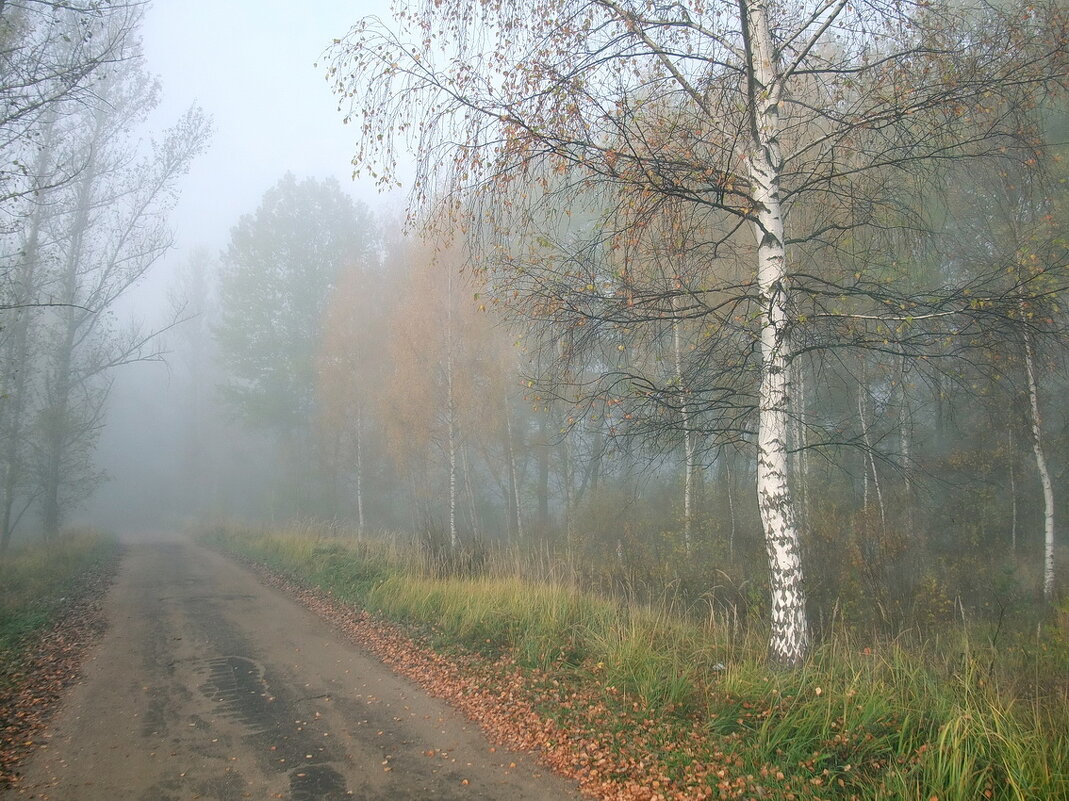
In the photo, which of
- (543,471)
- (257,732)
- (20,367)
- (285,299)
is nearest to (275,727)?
(257,732)

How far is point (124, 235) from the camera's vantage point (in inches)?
779

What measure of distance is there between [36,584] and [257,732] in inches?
367

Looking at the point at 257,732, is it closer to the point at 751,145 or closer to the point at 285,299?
the point at 751,145

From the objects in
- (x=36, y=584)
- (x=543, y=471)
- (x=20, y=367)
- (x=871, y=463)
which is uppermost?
(x=20, y=367)

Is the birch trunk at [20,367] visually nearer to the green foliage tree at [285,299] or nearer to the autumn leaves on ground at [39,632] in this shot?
the autumn leaves on ground at [39,632]

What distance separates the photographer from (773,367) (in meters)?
5.50

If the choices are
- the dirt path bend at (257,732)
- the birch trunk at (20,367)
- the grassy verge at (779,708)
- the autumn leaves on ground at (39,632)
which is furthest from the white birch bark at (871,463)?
the birch trunk at (20,367)

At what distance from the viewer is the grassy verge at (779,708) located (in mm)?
3502

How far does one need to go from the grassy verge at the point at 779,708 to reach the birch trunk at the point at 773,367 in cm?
36

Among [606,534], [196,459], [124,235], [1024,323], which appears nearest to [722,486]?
[606,534]

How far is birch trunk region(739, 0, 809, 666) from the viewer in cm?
534

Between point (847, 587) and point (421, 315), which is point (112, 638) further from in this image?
point (421, 315)

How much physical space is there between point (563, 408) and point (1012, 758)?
696 inches

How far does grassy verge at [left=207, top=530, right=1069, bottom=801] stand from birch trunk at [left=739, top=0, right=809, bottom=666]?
0.36 metres
